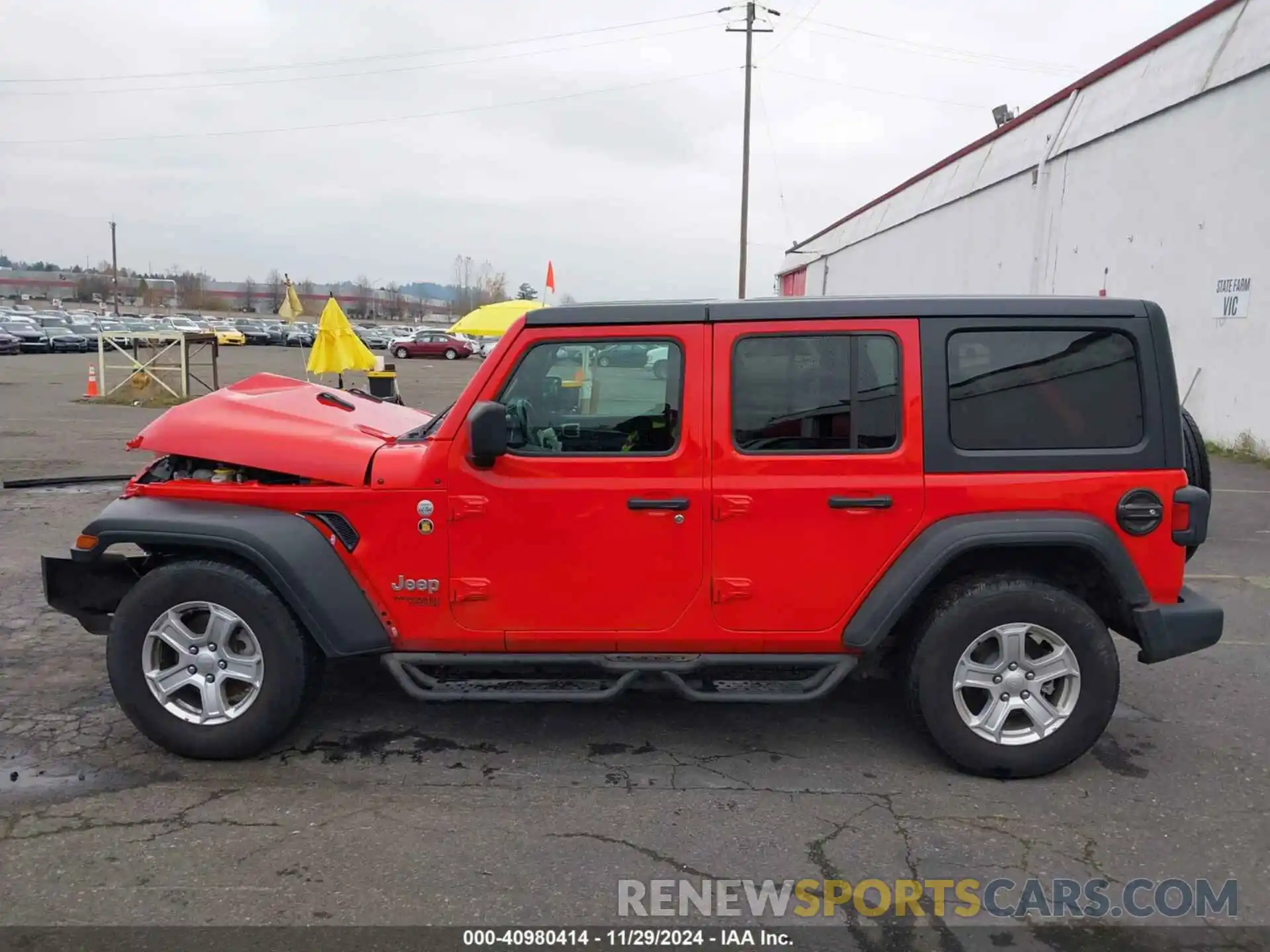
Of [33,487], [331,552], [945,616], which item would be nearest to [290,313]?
[33,487]

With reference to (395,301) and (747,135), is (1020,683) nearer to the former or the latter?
(747,135)

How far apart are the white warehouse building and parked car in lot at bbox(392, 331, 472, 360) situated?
99.9ft

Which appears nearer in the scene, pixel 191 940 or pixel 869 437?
pixel 191 940

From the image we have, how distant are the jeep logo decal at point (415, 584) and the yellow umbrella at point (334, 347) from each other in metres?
10.6

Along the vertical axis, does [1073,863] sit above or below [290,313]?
below

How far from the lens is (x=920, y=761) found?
158 inches

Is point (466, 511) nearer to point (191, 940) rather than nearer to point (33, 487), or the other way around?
point (191, 940)

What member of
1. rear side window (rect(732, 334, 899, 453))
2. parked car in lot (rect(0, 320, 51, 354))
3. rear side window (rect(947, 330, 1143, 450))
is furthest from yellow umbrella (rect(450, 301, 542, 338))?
parked car in lot (rect(0, 320, 51, 354))

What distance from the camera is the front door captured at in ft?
12.5

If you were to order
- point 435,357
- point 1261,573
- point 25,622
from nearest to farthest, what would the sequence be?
point 25,622
point 1261,573
point 435,357

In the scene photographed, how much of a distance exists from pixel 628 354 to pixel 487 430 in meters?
0.67

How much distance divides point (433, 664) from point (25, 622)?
3331 millimetres

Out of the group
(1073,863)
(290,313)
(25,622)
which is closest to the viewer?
(1073,863)

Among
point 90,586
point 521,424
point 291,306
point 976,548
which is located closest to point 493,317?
point 291,306
